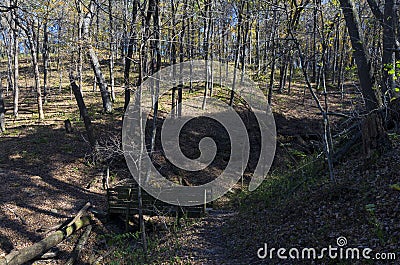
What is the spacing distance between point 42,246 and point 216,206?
685 cm

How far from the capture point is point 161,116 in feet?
71.3

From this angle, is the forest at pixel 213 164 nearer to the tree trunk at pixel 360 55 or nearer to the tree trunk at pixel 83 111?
the tree trunk at pixel 360 55

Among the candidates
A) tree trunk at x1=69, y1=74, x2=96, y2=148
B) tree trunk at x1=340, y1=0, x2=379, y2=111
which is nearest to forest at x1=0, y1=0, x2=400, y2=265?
tree trunk at x1=340, y1=0, x2=379, y2=111

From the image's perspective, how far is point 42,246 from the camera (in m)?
9.18

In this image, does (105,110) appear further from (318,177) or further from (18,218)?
(318,177)

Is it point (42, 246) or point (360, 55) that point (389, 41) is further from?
point (42, 246)

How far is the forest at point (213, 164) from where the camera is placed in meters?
6.77

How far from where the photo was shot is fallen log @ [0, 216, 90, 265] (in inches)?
325

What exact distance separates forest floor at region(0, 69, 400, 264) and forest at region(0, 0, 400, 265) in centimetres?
5

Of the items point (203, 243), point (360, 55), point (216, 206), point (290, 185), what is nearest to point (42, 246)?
point (203, 243)

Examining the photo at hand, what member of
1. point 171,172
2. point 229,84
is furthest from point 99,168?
point 229,84

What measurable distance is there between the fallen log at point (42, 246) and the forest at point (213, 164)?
39mm

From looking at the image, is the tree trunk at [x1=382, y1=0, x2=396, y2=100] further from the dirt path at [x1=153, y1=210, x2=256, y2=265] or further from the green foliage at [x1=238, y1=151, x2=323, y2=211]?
the dirt path at [x1=153, y1=210, x2=256, y2=265]

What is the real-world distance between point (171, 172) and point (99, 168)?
354 cm
